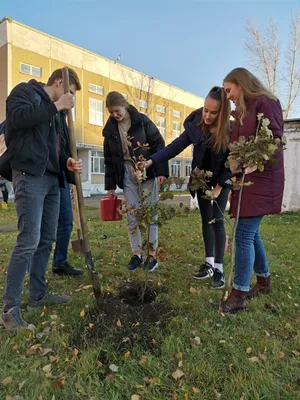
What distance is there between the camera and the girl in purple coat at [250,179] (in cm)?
245

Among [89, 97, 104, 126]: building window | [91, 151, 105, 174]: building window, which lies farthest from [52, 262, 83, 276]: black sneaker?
[89, 97, 104, 126]: building window

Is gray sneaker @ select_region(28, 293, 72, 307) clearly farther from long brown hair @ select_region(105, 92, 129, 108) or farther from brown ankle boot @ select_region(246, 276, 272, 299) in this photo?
long brown hair @ select_region(105, 92, 129, 108)

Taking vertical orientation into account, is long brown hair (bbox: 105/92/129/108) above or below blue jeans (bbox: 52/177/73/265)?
above

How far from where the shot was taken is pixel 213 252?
3.58 meters

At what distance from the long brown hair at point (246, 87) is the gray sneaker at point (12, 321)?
220cm

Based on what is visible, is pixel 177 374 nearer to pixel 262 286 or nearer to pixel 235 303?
pixel 235 303

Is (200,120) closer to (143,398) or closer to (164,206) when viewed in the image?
(164,206)

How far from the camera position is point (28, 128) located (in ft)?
7.83

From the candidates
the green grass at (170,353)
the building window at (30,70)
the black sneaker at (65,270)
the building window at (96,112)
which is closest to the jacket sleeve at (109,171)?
the black sneaker at (65,270)

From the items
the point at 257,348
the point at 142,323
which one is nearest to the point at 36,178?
the point at 142,323

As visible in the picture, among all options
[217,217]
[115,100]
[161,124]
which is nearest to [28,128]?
[115,100]

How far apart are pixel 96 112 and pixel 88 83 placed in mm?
2052

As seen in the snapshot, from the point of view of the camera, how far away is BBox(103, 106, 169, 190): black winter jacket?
3639 millimetres

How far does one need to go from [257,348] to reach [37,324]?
158 cm
